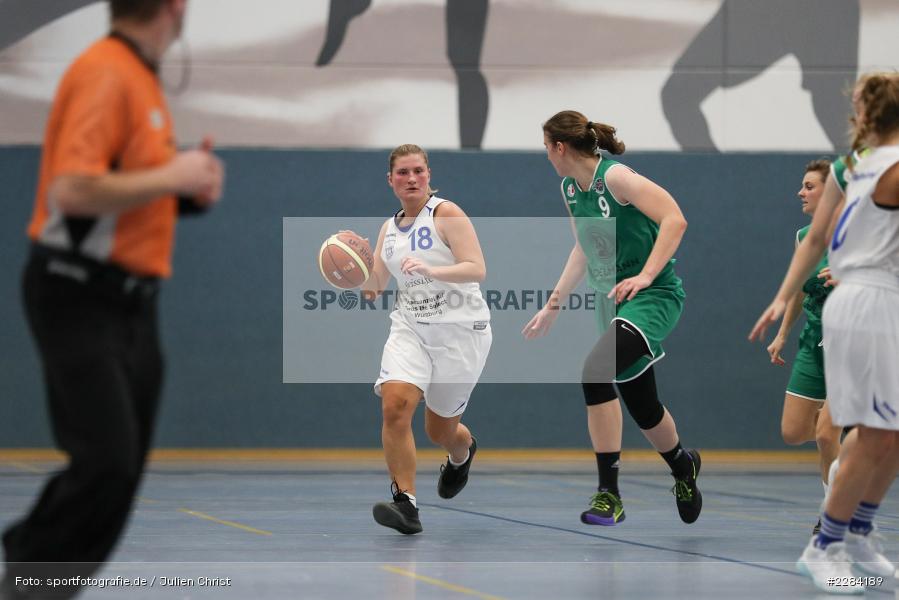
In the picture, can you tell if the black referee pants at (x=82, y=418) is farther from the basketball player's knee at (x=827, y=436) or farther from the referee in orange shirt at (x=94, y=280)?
the basketball player's knee at (x=827, y=436)

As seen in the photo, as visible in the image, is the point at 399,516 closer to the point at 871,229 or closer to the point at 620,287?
the point at 620,287

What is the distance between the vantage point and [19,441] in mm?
9305

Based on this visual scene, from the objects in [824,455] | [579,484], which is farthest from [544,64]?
[824,455]

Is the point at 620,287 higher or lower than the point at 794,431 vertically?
higher

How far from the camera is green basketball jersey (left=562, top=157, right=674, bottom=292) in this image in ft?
17.5

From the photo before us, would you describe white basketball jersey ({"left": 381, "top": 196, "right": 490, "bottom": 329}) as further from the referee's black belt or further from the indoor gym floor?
the referee's black belt

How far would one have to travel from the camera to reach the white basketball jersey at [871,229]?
3549 millimetres

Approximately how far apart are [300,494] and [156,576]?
3.01 meters

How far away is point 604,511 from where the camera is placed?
5.15m

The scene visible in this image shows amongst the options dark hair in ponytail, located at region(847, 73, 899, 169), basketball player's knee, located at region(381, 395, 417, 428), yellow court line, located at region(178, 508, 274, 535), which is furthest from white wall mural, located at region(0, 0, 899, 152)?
dark hair in ponytail, located at region(847, 73, 899, 169)

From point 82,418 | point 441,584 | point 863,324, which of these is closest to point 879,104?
point 863,324

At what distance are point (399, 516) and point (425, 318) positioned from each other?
98 centimetres

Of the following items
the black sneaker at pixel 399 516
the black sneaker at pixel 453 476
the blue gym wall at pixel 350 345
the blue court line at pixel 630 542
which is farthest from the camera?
the blue gym wall at pixel 350 345

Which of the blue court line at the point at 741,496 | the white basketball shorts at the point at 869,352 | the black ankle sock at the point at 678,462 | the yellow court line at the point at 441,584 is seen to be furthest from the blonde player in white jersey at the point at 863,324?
the blue court line at the point at 741,496
